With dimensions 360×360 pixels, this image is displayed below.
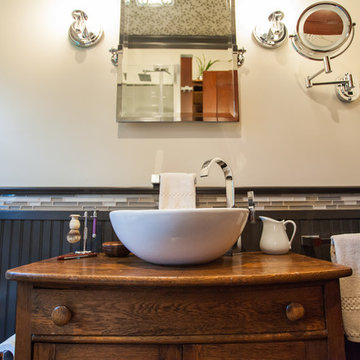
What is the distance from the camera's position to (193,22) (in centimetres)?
116

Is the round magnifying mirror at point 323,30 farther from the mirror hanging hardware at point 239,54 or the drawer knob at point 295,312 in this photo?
the drawer knob at point 295,312

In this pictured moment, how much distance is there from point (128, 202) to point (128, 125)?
34 centimetres

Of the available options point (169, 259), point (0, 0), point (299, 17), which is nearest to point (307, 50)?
point (299, 17)

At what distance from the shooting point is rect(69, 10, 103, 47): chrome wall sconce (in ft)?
3.73

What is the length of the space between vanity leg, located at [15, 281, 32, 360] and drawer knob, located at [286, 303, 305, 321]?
1.81 ft

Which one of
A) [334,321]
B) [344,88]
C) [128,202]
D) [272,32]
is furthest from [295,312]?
[272,32]

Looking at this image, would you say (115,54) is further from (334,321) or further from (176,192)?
(334,321)

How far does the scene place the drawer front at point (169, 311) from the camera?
1.77ft

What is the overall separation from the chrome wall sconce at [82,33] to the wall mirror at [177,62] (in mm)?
123

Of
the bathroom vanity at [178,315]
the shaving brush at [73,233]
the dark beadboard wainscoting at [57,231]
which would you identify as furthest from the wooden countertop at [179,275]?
the dark beadboard wainscoting at [57,231]

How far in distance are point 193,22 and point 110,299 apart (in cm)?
116

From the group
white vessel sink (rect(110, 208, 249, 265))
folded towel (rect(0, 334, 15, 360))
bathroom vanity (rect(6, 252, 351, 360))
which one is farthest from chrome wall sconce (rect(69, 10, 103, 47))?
folded towel (rect(0, 334, 15, 360))

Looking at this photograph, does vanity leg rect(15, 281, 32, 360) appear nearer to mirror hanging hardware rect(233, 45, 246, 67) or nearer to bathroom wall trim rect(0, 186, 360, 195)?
bathroom wall trim rect(0, 186, 360, 195)

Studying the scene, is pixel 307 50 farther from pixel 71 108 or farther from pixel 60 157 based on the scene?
pixel 60 157
